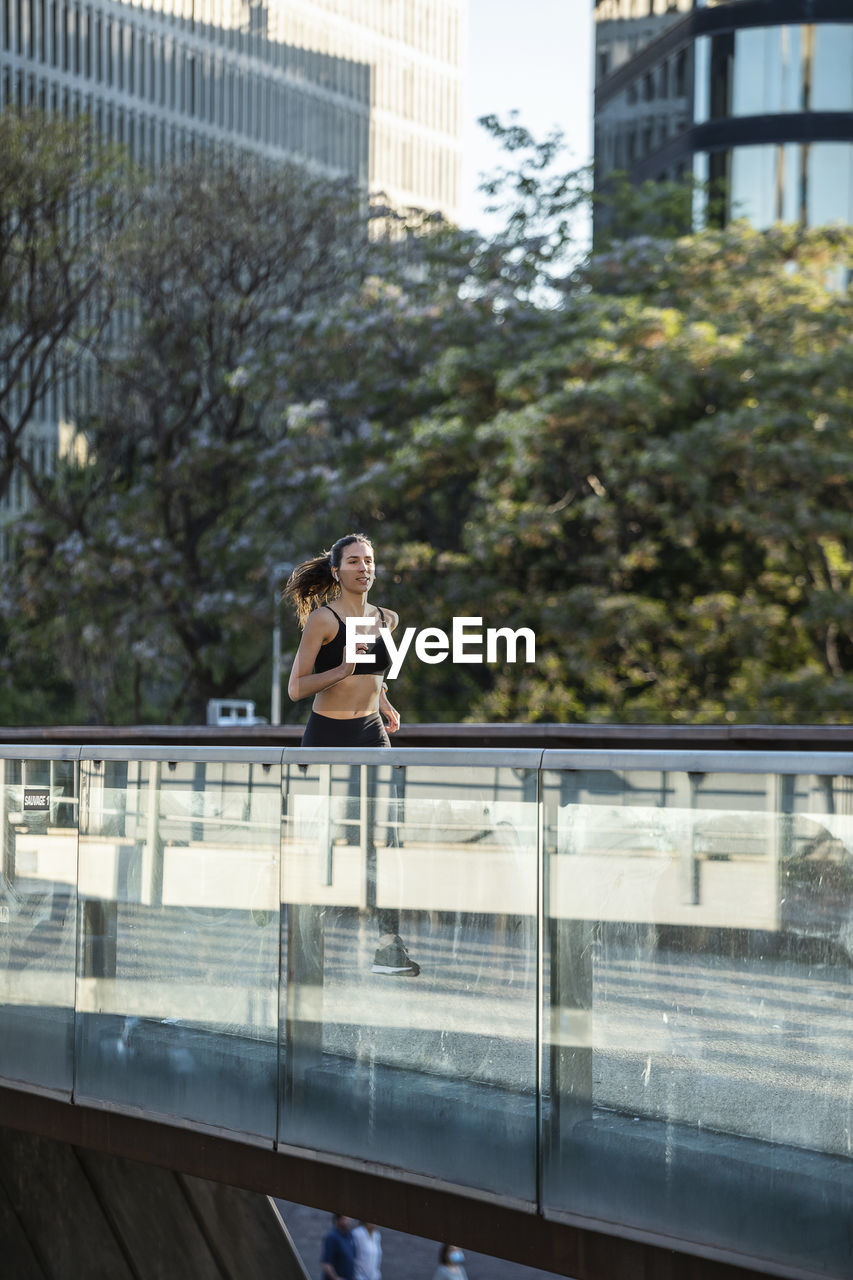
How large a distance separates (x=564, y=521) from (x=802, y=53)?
1514cm

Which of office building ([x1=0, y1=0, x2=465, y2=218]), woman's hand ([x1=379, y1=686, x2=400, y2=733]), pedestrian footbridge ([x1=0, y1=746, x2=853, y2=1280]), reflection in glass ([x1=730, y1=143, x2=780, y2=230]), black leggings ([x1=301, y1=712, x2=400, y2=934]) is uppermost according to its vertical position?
office building ([x1=0, y1=0, x2=465, y2=218])

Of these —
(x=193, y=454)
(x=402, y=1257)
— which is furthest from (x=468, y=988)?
(x=193, y=454)

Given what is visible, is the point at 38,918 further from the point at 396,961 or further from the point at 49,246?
the point at 49,246

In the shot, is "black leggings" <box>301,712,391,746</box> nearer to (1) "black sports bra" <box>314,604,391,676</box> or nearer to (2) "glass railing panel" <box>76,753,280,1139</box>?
(1) "black sports bra" <box>314,604,391,676</box>

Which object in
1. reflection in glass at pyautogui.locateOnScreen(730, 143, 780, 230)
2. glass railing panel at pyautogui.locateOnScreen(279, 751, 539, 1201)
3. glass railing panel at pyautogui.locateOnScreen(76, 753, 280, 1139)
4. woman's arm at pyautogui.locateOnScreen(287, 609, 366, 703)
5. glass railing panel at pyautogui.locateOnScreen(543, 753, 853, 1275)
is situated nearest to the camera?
glass railing panel at pyautogui.locateOnScreen(543, 753, 853, 1275)

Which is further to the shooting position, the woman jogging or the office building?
the office building

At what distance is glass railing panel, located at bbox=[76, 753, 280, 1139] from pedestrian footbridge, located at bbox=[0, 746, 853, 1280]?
1 cm

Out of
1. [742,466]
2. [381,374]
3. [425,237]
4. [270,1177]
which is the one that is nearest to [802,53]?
[425,237]

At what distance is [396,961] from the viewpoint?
5.48 m

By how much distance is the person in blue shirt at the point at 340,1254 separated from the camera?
12703mm

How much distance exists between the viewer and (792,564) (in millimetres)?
21688

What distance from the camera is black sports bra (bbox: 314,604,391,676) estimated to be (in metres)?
6.37

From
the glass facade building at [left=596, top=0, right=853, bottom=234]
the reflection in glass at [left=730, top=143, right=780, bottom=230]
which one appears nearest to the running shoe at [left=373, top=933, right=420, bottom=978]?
the glass facade building at [left=596, top=0, right=853, bottom=234]

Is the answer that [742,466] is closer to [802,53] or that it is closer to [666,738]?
[666,738]
